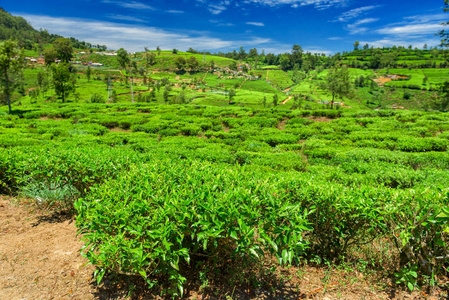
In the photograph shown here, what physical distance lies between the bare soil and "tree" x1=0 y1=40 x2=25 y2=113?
90.2 feet

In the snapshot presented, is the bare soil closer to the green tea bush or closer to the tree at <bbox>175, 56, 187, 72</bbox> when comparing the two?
the green tea bush

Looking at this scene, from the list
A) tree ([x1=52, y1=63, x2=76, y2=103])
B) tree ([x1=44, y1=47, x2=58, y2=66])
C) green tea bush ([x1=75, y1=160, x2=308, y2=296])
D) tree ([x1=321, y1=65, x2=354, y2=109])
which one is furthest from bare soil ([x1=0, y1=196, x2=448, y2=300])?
tree ([x1=44, y1=47, x2=58, y2=66])

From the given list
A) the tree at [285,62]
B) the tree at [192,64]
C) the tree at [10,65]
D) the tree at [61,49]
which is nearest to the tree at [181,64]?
the tree at [192,64]

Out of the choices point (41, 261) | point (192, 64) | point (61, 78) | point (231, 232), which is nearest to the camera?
point (231, 232)

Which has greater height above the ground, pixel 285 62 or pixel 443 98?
pixel 285 62

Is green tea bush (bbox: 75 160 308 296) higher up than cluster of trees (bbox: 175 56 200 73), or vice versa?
cluster of trees (bbox: 175 56 200 73)

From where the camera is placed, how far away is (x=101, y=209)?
3.29 m

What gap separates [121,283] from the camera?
344 centimetres

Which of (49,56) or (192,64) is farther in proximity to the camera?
(192,64)

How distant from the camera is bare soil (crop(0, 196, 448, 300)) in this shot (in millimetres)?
3332

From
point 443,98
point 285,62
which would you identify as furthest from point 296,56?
point 443,98

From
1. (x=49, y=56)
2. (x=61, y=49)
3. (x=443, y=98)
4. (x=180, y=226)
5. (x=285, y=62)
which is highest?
(x=285, y=62)

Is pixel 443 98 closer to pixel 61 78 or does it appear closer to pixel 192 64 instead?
pixel 61 78

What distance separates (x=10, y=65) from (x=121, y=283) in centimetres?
3145
